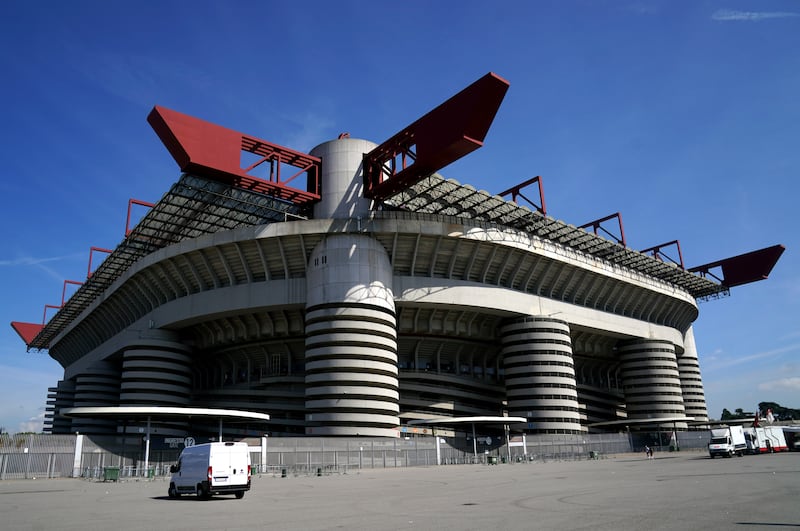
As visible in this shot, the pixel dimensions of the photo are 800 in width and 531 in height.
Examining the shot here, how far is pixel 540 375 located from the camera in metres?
60.2

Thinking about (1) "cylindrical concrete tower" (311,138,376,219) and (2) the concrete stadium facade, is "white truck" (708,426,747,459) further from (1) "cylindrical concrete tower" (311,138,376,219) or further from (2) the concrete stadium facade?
(1) "cylindrical concrete tower" (311,138,376,219)

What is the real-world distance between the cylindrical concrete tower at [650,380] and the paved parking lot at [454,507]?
5366cm

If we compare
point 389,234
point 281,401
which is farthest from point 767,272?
point 281,401

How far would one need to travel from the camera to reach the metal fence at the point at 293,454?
37.6 meters

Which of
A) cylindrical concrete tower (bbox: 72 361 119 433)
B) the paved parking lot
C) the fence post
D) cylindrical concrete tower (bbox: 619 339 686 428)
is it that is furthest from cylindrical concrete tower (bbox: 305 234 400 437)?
cylindrical concrete tower (bbox: 619 339 686 428)

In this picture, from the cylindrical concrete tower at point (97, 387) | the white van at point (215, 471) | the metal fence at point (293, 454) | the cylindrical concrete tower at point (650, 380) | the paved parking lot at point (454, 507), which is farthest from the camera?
the cylindrical concrete tower at point (650, 380)

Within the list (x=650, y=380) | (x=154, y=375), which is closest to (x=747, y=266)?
(x=650, y=380)

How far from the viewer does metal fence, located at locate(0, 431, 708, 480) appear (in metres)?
37.6

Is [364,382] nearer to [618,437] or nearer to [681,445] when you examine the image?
[618,437]

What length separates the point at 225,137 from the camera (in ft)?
156

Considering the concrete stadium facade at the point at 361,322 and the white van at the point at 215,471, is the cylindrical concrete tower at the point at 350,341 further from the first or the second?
the white van at the point at 215,471

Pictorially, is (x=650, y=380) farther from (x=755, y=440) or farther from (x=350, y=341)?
(x=350, y=341)

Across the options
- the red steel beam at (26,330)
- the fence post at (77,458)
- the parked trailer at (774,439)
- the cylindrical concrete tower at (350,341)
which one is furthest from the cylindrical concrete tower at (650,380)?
the red steel beam at (26,330)

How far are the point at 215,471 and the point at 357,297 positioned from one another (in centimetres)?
2981
